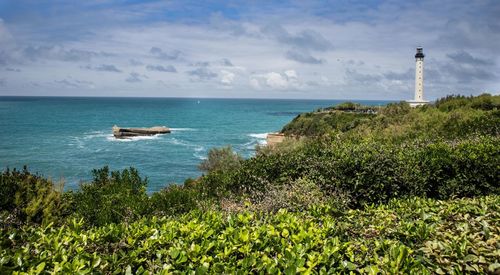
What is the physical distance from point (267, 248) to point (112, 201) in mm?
5902

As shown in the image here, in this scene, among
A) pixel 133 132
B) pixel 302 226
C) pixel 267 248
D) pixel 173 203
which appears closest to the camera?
pixel 267 248

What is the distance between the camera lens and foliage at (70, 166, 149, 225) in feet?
25.3

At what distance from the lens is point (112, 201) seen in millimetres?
8586

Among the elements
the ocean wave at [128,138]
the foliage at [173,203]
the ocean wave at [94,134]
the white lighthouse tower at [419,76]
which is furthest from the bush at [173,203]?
the white lighthouse tower at [419,76]

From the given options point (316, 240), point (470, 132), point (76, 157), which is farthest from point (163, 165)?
point (316, 240)

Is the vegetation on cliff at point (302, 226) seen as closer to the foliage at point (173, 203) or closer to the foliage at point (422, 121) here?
the foliage at point (173, 203)

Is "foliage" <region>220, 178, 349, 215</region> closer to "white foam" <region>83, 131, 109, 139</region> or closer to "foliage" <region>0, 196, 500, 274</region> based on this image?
"foliage" <region>0, 196, 500, 274</region>

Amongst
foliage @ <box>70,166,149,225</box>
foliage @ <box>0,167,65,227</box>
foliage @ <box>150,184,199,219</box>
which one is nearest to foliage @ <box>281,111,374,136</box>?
foliage @ <box>70,166,149,225</box>

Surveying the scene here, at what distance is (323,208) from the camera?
17.1 ft

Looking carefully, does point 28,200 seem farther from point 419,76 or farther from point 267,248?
point 419,76

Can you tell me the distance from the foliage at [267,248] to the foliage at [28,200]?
4203 mm

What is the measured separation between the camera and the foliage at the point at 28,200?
7965mm

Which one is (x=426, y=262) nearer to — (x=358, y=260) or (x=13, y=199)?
(x=358, y=260)

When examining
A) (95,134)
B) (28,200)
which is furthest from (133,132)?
(28,200)
